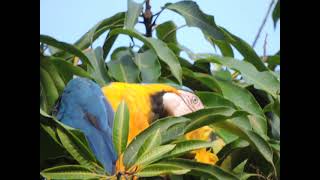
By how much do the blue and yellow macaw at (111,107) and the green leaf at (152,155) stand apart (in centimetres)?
5

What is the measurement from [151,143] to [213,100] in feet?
0.85

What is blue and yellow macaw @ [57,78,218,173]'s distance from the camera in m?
1.30

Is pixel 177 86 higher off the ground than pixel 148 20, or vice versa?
pixel 148 20

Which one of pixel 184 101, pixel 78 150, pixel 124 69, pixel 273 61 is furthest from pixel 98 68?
pixel 273 61

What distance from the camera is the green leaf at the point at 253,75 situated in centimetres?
142

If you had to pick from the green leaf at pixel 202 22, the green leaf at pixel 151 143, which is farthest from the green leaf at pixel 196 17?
the green leaf at pixel 151 143

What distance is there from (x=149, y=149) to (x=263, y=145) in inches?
8.7

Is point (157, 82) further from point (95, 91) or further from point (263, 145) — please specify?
point (263, 145)

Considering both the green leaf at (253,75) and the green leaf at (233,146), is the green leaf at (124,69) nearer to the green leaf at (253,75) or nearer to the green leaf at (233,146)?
Answer: the green leaf at (253,75)

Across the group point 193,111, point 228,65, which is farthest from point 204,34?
point 193,111

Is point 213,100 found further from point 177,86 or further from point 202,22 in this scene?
point 202,22

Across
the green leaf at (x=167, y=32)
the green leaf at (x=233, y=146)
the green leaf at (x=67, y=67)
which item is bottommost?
the green leaf at (x=233, y=146)

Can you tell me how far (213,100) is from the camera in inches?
55.7

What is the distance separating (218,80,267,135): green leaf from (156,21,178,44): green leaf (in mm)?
243
